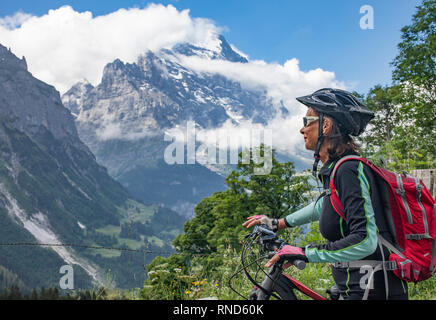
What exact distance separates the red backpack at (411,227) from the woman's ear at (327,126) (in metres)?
0.46

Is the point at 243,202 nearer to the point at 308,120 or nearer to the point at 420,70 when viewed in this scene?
the point at 420,70

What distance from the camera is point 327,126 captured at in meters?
2.57

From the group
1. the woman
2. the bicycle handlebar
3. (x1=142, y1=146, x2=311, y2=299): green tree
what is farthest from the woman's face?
(x1=142, y1=146, x2=311, y2=299): green tree

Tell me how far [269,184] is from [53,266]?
193 m

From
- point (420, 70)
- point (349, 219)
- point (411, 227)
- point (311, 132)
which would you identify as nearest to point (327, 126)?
point (311, 132)

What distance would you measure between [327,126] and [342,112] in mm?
136

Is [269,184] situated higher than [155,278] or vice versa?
[269,184]

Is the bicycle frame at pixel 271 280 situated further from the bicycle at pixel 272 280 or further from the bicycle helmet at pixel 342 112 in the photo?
the bicycle helmet at pixel 342 112

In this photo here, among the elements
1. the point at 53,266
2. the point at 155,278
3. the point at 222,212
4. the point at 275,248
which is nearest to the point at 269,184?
the point at 222,212

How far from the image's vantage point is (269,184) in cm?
3647

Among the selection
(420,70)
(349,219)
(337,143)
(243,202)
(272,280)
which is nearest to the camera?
(349,219)

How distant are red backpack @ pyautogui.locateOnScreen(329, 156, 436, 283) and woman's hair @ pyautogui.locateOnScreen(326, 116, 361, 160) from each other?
319 millimetres
